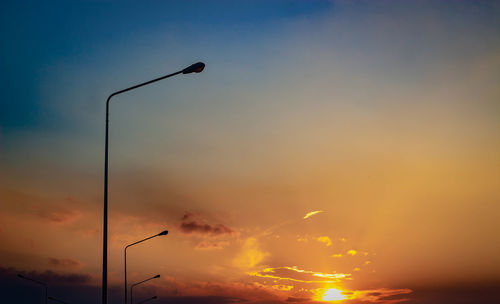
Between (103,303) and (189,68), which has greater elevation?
(189,68)

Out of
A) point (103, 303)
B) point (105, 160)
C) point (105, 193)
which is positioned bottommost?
point (103, 303)

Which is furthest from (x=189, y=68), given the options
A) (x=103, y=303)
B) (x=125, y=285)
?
(x=125, y=285)

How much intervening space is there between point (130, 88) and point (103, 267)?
30.6 feet

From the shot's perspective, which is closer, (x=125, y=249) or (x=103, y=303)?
(x=103, y=303)

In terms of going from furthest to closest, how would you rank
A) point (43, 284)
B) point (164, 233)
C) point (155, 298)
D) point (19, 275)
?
point (155, 298) → point (43, 284) → point (19, 275) → point (164, 233)

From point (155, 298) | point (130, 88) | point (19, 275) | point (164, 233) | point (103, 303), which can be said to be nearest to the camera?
point (103, 303)

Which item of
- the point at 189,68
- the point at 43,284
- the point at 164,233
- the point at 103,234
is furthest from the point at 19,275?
the point at 189,68

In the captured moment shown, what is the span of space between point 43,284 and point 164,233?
31.7m

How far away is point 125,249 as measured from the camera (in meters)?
60.0

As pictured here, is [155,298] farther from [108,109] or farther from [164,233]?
[108,109]

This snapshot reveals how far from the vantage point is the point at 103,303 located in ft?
76.4

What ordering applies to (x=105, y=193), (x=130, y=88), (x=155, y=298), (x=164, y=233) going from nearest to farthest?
1. (x=105, y=193)
2. (x=130, y=88)
3. (x=164, y=233)
4. (x=155, y=298)

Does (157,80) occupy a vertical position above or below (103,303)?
above

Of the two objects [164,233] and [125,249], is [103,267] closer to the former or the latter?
[164,233]
